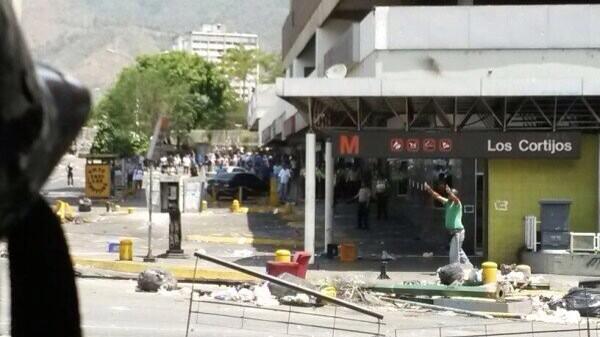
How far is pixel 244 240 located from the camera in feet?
107

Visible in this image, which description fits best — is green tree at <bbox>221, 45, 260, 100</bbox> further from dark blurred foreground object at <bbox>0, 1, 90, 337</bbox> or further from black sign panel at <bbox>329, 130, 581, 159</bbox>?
dark blurred foreground object at <bbox>0, 1, 90, 337</bbox>

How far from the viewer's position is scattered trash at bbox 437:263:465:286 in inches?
845

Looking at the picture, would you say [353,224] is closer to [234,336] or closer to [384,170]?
[384,170]

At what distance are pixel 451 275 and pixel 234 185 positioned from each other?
34.3 meters

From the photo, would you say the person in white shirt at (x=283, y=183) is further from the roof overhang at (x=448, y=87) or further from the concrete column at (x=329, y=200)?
the roof overhang at (x=448, y=87)

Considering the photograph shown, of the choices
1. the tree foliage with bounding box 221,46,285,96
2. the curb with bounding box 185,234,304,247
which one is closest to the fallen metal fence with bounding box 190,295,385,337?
the curb with bounding box 185,234,304,247

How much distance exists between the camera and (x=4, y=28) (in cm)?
106

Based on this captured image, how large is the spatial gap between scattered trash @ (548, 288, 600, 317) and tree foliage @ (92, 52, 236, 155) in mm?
39245

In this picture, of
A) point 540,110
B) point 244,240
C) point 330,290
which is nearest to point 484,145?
point 540,110

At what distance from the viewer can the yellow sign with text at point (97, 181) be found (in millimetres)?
50938

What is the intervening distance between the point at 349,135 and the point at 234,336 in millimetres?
10910

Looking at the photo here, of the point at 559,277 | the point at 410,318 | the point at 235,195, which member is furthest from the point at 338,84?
the point at 235,195

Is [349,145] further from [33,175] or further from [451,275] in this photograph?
[33,175]

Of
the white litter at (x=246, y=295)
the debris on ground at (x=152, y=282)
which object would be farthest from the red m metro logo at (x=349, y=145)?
the white litter at (x=246, y=295)
